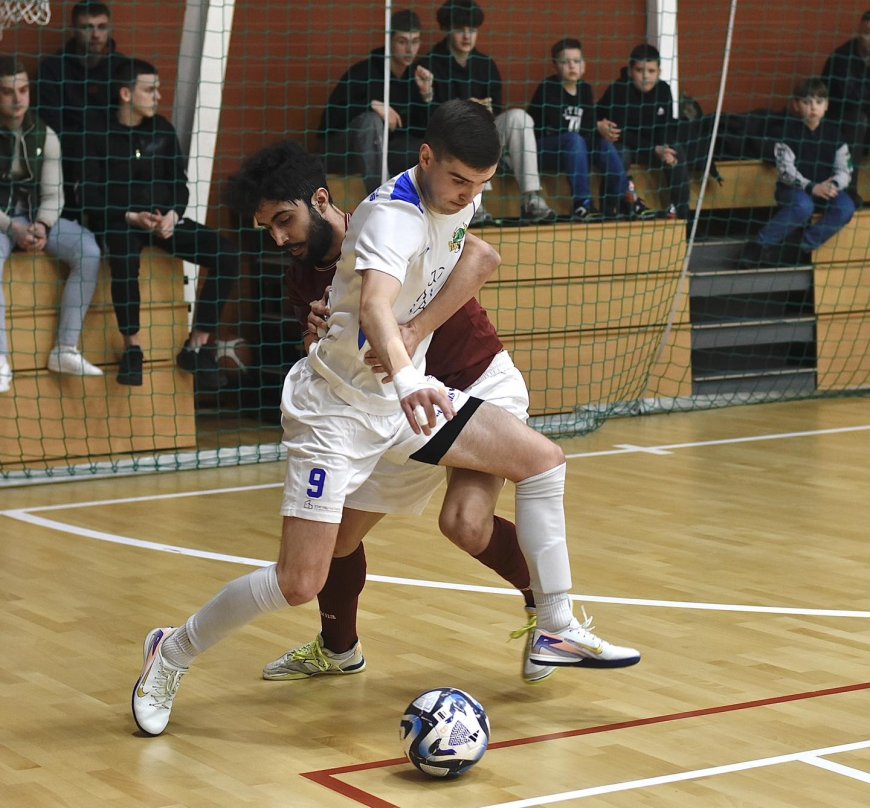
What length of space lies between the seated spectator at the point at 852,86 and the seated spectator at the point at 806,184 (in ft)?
0.85

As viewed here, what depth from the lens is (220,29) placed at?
790cm

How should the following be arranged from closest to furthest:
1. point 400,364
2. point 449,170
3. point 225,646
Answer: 1. point 400,364
2. point 449,170
3. point 225,646

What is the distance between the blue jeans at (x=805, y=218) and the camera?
9305 millimetres

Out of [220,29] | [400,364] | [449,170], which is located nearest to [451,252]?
[449,170]

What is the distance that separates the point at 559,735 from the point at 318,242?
49.6 inches

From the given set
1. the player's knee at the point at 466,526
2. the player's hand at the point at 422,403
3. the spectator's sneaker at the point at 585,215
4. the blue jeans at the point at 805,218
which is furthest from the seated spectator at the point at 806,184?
the player's hand at the point at 422,403

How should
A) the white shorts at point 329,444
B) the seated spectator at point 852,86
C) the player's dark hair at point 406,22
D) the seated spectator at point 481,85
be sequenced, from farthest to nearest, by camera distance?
the seated spectator at point 852,86 → the seated spectator at point 481,85 → the player's dark hair at point 406,22 → the white shorts at point 329,444

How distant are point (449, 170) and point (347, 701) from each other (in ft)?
4.43

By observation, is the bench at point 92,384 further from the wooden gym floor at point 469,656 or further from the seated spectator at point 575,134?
the seated spectator at point 575,134

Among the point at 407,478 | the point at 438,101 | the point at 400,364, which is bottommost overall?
the point at 407,478

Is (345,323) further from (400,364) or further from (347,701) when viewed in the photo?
(347,701)

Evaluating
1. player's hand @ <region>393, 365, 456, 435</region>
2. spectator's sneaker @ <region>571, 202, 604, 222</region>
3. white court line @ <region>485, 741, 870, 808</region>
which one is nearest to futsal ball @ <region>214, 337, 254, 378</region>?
spectator's sneaker @ <region>571, 202, 604, 222</region>

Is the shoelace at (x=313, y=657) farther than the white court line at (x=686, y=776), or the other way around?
the shoelace at (x=313, y=657)

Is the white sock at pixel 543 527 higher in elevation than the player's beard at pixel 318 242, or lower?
lower
